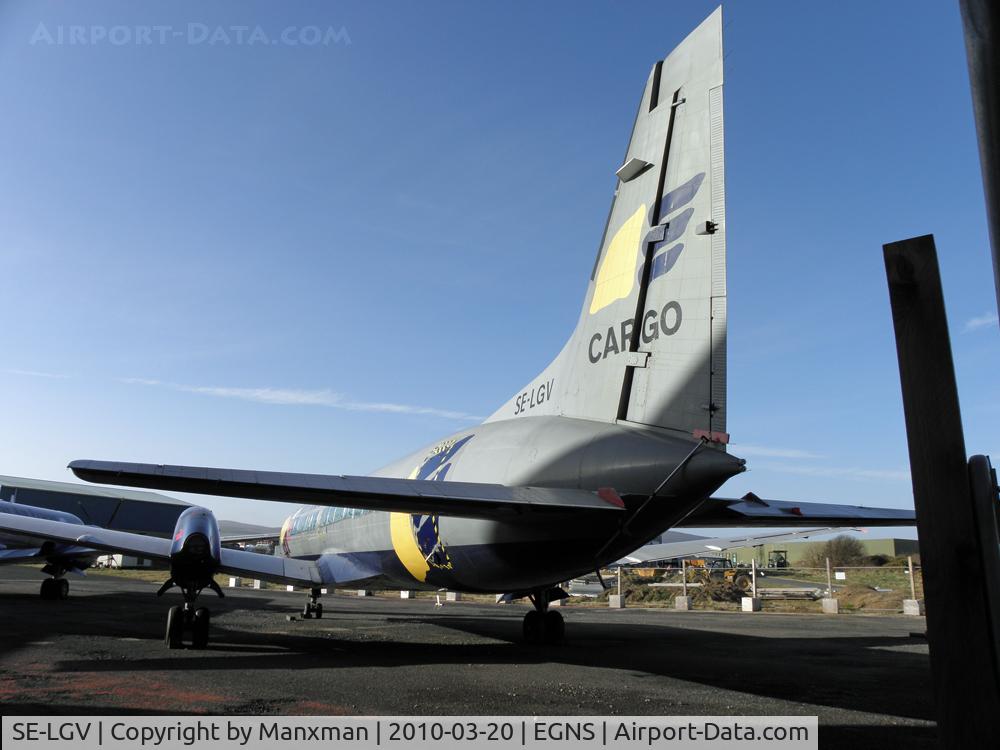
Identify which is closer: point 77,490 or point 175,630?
point 175,630

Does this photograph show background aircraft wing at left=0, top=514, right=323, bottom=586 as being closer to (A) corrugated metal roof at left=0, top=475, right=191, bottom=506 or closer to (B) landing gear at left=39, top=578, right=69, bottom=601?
(B) landing gear at left=39, top=578, right=69, bottom=601

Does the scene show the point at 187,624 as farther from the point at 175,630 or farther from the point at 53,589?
the point at 53,589

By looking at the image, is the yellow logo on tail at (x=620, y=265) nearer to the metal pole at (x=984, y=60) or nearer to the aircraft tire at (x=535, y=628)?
the aircraft tire at (x=535, y=628)

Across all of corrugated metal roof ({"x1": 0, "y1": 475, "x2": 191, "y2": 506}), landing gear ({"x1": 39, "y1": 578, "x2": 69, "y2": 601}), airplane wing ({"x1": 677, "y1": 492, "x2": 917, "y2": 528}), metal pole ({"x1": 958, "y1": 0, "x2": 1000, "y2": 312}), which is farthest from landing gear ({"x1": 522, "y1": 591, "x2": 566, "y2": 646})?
corrugated metal roof ({"x1": 0, "y1": 475, "x2": 191, "y2": 506})

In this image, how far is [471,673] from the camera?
844cm

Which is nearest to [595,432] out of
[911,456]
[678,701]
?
[678,701]

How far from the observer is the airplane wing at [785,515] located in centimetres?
898

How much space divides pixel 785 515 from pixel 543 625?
4.83 meters

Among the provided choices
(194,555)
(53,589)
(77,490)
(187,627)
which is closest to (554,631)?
(187,627)

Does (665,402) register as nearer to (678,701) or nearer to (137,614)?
(678,701)

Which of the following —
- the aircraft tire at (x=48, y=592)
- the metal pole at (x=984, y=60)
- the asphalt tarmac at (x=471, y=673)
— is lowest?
the aircraft tire at (x=48, y=592)
